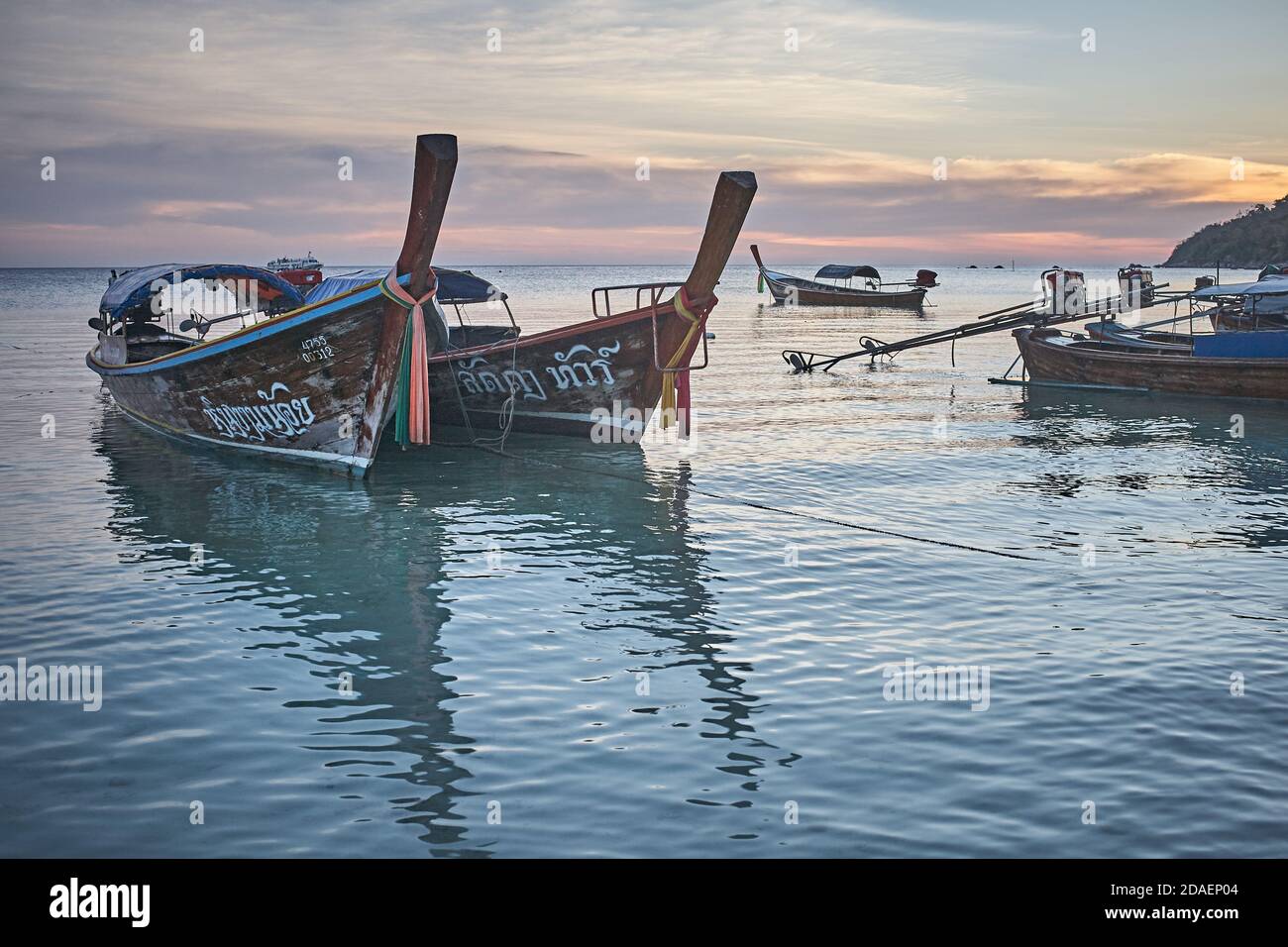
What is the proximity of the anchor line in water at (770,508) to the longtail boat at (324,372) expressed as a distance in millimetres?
2438

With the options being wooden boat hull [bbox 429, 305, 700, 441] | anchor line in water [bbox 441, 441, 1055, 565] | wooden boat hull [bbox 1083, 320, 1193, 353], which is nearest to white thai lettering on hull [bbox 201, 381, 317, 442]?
anchor line in water [bbox 441, 441, 1055, 565]

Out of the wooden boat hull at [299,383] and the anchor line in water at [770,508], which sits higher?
the wooden boat hull at [299,383]

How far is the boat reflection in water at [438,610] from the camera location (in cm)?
619

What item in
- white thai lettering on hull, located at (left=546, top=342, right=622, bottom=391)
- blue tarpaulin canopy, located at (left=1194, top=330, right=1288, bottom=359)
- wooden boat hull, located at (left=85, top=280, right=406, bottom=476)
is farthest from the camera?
blue tarpaulin canopy, located at (left=1194, top=330, right=1288, bottom=359)

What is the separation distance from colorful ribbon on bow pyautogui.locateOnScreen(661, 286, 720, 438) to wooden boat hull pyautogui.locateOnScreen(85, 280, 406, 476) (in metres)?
4.15

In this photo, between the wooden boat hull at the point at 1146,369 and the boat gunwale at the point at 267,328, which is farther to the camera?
the wooden boat hull at the point at 1146,369

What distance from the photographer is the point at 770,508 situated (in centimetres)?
1347

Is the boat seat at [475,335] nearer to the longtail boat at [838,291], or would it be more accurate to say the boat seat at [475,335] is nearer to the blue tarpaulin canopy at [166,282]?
the blue tarpaulin canopy at [166,282]

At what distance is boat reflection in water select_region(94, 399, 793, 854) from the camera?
6191 millimetres

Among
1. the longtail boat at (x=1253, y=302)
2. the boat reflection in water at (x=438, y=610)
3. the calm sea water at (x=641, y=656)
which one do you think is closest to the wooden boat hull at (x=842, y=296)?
the longtail boat at (x=1253, y=302)

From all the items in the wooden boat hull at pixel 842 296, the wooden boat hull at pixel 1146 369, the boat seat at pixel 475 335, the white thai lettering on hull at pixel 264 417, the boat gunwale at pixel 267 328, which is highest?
the wooden boat hull at pixel 842 296

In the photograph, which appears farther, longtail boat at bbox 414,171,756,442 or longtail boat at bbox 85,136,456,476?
longtail boat at bbox 414,171,756,442

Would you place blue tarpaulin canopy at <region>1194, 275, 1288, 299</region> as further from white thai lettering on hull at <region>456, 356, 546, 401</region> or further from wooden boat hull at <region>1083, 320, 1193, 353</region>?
white thai lettering on hull at <region>456, 356, 546, 401</region>
